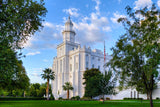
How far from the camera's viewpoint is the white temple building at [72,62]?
2667 inches

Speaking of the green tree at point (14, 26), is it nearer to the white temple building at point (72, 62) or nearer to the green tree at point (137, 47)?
the green tree at point (137, 47)

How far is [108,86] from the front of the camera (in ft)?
116

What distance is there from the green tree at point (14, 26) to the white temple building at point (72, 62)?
54293 millimetres

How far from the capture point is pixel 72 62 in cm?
7269

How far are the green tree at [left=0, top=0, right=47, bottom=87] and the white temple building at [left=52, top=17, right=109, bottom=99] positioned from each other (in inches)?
2138

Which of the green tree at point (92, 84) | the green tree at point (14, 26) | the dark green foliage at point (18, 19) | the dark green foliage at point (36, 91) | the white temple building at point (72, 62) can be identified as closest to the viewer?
the green tree at point (14, 26)

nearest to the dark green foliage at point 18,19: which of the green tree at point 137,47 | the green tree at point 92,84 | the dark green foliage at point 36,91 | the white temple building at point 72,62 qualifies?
the green tree at point 137,47

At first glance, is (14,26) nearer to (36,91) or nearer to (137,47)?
(137,47)

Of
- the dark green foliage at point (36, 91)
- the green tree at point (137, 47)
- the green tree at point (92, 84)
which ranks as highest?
the green tree at point (137, 47)

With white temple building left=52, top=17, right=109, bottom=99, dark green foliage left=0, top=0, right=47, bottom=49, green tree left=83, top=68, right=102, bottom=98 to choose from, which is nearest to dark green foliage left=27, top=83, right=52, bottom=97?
white temple building left=52, top=17, right=109, bottom=99

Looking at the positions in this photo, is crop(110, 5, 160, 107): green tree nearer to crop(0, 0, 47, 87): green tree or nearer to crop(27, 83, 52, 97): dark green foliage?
crop(0, 0, 47, 87): green tree

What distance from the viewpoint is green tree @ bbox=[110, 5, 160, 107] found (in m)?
12.7

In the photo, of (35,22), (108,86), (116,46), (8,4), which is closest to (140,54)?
(116,46)

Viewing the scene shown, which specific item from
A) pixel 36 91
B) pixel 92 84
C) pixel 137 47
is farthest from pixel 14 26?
pixel 36 91
